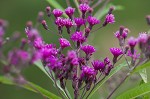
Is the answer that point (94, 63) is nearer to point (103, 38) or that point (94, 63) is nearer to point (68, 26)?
point (68, 26)

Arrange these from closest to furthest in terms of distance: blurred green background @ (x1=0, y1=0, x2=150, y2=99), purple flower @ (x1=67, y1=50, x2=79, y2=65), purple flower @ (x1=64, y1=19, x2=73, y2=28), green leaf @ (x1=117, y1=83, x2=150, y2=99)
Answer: purple flower @ (x1=67, y1=50, x2=79, y2=65)
green leaf @ (x1=117, y1=83, x2=150, y2=99)
purple flower @ (x1=64, y1=19, x2=73, y2=28)
blurred green background @ (x1=0, y1=0, x2=150, y2=99)

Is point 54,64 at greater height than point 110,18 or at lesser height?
greater

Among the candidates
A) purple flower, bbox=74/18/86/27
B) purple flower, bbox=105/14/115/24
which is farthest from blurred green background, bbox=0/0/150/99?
purple flower, bbox=74/18/86/27

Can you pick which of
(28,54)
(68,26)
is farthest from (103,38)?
(28,54)

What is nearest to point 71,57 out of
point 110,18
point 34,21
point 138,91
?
point 138,91

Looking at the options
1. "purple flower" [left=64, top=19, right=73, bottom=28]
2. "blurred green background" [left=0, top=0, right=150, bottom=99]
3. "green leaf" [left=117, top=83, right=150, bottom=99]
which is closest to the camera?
"green leaf" [left=117, top=83, right=150, bottom=99]

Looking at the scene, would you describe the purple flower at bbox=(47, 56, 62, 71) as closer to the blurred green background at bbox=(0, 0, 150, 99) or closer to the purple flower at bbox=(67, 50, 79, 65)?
the purple flower at bbox=(67, 50, 79, 65)

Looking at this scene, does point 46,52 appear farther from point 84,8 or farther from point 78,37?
point 84,8

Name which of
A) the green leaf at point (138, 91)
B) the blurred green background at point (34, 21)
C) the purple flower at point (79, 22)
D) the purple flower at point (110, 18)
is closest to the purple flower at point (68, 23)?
the purple flower at point (79, 22)

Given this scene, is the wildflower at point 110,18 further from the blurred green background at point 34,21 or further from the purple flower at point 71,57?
the blurred green background at point 34,21
